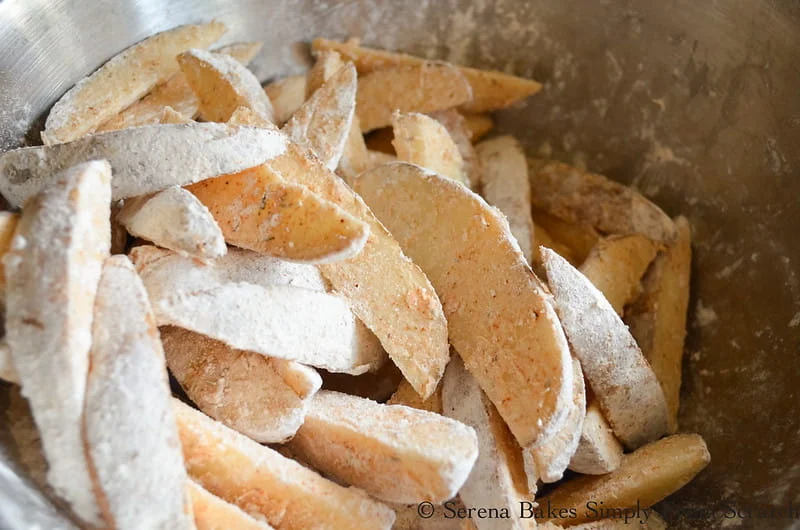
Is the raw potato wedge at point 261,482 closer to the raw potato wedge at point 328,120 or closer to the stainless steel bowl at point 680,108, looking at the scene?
the raw potato wedge at point 328,120

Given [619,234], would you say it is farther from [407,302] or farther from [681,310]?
[407,302]

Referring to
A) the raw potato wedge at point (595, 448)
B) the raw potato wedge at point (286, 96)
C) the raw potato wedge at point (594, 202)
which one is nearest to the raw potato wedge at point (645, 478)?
the raw potato wedge at point (595, 448)

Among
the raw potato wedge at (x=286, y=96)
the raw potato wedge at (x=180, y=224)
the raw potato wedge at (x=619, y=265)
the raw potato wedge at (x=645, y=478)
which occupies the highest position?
the raw potato wedge at (x=180, y=224)

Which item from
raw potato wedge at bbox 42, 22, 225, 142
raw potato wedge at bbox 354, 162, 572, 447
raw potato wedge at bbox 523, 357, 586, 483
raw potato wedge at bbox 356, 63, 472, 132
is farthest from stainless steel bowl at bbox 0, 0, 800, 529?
raw potato wedge at bbox 354, 162, 572, 447

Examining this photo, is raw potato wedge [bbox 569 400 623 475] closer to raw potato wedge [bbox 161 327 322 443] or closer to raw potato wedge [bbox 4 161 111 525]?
raw potato wedge [bbox 161 327 322 443]

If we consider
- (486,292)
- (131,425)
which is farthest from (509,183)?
(131,425)

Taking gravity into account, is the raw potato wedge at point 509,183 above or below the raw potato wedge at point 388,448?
above
